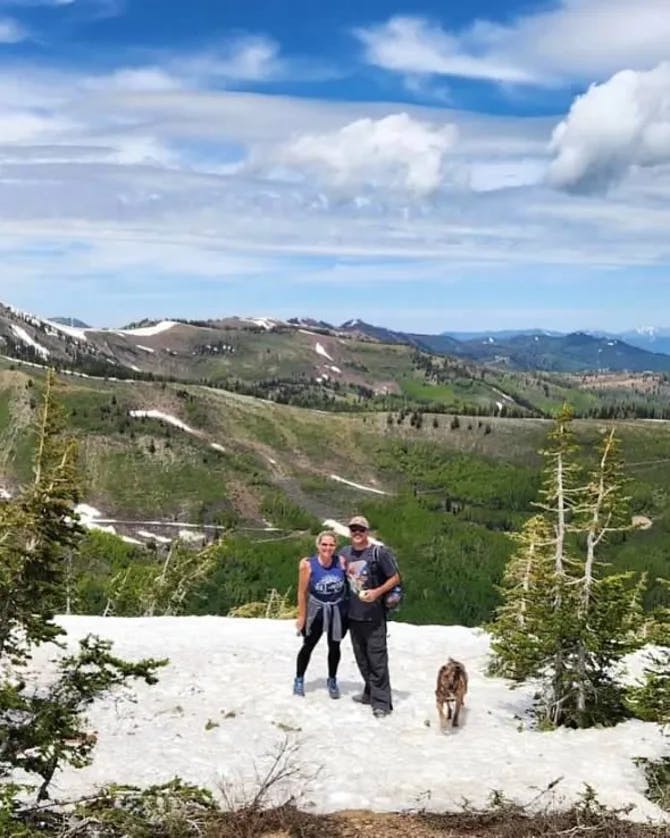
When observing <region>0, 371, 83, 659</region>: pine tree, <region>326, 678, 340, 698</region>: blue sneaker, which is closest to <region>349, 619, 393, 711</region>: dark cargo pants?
<region>326, 678, 340, 698</region>: blue sneaker

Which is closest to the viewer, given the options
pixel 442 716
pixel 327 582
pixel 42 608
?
pixel 42 608

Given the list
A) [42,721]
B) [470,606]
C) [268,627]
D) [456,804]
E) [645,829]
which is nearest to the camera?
[42,721]

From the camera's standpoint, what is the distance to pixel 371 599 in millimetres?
16188

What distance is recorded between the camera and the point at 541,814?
11.5 meters

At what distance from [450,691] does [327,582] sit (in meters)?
3.06

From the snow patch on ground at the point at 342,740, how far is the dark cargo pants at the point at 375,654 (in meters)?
0.40

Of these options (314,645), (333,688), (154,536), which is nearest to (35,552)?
(314,645)

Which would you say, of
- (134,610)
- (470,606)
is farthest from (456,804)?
(470,606)

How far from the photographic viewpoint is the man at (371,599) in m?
16.3

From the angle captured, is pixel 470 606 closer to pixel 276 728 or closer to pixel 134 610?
pixel 134 610

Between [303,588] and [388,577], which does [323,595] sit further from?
[388,577]

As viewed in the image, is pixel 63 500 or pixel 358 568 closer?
pixel 63 500

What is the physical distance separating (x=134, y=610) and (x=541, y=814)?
60553 mm

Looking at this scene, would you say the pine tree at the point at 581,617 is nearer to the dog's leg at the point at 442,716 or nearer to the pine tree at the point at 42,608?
the dog's leg at the point at 442,716
